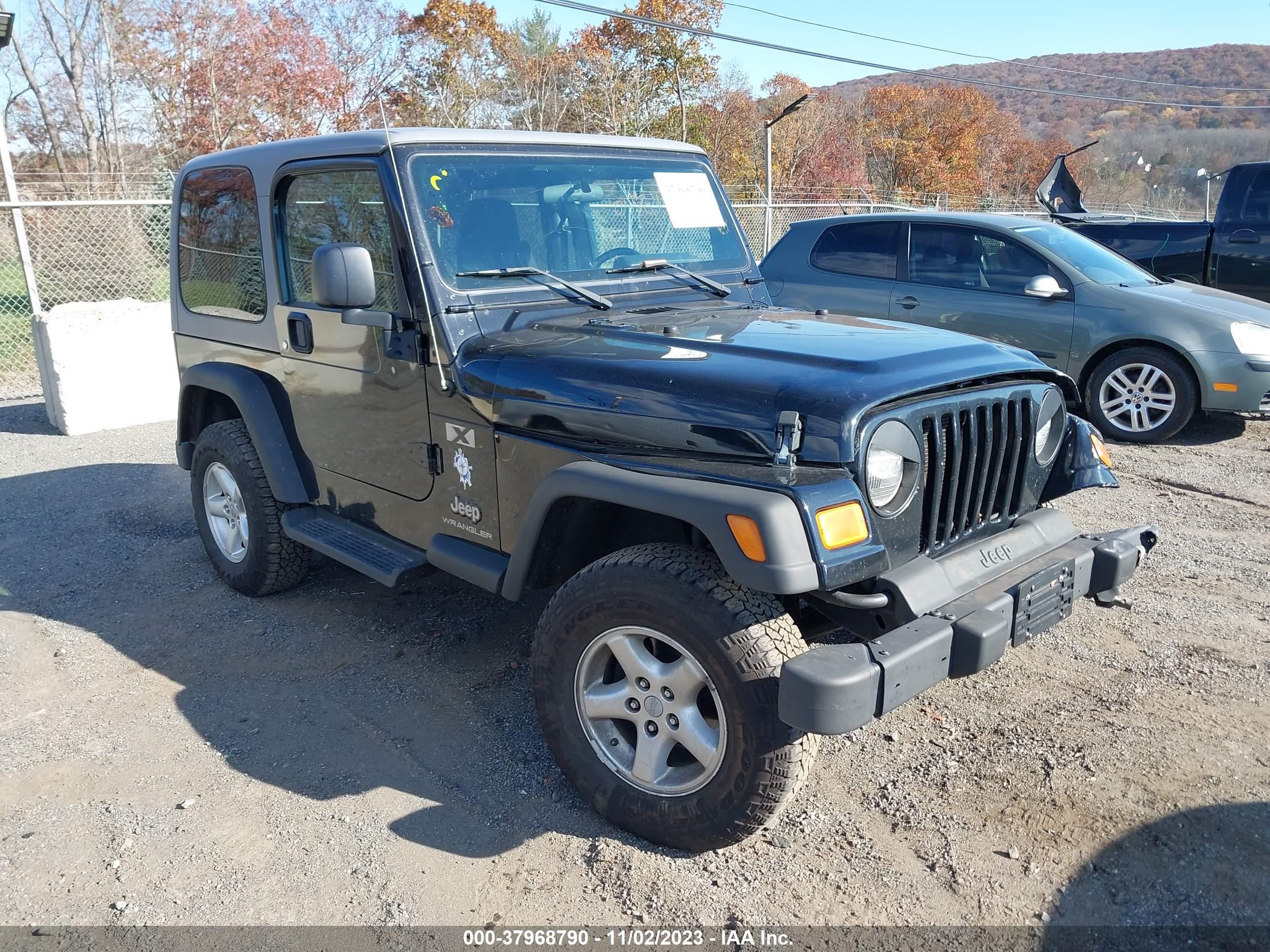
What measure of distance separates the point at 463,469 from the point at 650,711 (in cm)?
115

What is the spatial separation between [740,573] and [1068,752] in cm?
164

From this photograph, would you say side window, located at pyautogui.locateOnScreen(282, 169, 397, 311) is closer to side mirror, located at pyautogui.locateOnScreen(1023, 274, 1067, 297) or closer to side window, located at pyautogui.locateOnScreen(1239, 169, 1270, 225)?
side mirror, located at pyautogui.locateOnScreen(1023, 274, 1067, 297)

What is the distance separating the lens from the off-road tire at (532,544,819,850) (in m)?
2.47

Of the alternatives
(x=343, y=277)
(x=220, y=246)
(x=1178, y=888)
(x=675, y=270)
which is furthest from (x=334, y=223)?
(x=1178, y=888)

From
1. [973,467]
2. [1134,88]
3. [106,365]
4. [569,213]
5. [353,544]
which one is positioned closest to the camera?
[973,467]

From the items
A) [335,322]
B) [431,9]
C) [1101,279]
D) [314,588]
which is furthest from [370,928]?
[431,9]

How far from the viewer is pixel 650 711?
2.74 metres

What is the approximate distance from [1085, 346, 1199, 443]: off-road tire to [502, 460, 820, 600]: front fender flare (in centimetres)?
534

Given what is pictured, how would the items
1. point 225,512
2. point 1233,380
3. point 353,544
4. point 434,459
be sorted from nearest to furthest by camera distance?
point 434,459 < point 353,544 < point 225,512 < point 1233,380

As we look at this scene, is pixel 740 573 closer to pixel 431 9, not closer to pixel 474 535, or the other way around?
pixel 474 535

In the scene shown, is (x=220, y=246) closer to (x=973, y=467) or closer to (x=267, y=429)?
(x=267, y=429)

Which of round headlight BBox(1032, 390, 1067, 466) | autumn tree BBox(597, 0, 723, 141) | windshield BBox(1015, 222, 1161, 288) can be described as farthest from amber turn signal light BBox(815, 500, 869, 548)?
autumn tree BBox(597, 0, 723, 141)

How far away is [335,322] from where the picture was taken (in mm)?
3793

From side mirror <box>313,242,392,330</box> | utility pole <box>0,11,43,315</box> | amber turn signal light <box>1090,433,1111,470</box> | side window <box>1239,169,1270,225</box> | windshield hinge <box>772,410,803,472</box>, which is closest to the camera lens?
windshield hinge <box>772,410,803,472</box>
